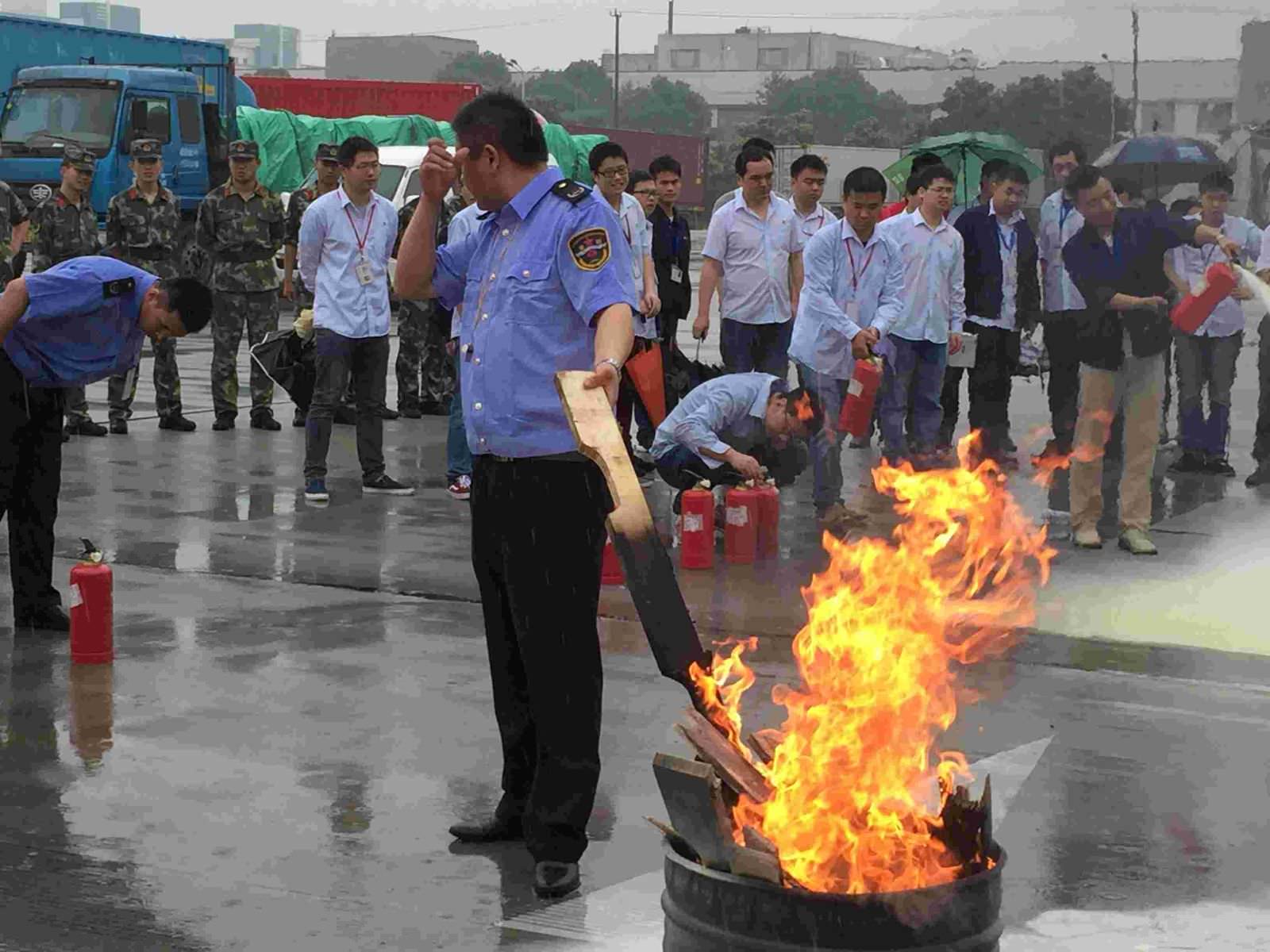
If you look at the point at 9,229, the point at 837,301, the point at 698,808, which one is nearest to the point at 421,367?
the point at 9,229

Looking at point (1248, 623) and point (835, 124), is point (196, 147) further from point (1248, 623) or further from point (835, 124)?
point (835, 124)

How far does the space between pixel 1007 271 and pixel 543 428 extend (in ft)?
27.3

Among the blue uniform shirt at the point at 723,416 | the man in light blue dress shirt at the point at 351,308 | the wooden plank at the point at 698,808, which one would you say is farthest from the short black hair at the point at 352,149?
the wooden plank at the point at 698,808

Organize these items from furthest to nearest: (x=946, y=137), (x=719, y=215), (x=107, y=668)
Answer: (x=946, y=137) → (x=719, y=215) → (x=107, y=668)

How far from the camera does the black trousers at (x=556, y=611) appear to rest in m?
4.98

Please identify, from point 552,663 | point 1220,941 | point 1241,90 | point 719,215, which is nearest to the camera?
point 1220,941

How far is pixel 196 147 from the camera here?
2531 centimetres

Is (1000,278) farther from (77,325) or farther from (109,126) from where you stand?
(109,126)

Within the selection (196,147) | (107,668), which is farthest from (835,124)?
(107,668)

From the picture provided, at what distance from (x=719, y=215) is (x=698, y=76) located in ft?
464

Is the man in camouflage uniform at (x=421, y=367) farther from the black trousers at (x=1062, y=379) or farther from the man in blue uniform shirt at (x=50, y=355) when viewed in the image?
the man in blue uniform shirt at (x=50, y=355)

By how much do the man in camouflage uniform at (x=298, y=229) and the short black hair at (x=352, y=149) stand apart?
7.90 ft

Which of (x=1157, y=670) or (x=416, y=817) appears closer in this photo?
(x=416, y=817)

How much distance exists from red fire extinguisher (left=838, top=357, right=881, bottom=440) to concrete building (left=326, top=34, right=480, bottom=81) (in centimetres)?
13162
